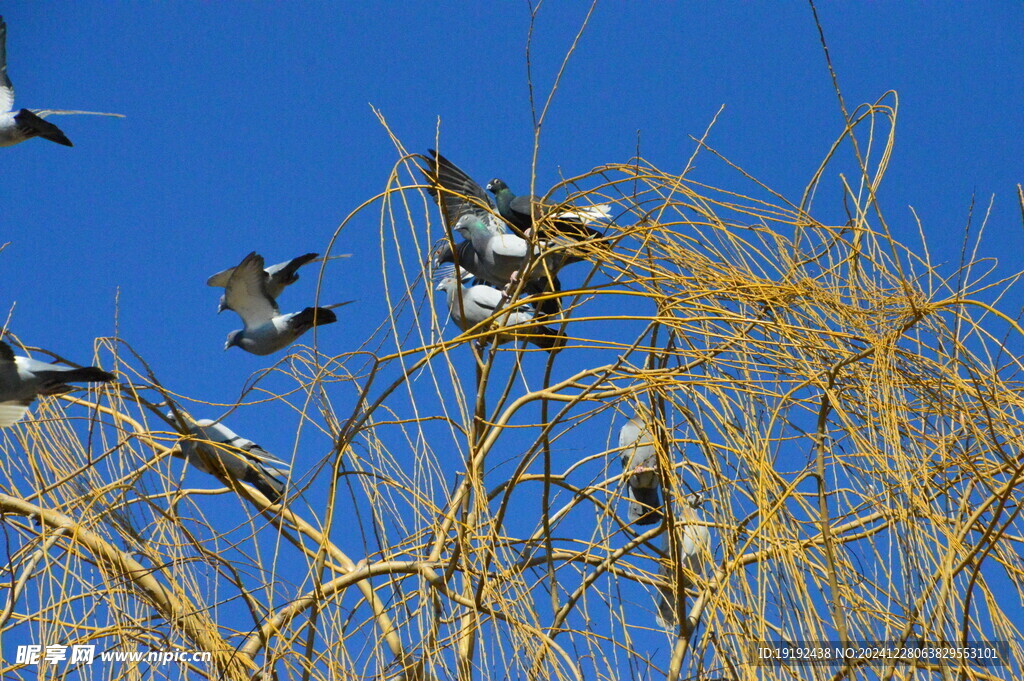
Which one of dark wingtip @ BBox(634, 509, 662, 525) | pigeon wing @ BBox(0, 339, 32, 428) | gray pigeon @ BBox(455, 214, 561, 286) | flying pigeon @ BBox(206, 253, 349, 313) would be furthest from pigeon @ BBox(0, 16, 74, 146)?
dark wingtip @ BBox(634, 509, 662, 525)

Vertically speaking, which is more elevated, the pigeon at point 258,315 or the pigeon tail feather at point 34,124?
the pigeon tail feather at point 34,124

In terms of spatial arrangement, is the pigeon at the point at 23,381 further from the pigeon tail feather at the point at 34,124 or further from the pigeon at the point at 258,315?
the pigeon tail feather at the point at 34,124

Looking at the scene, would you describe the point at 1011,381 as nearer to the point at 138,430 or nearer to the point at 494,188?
the point at 138,430

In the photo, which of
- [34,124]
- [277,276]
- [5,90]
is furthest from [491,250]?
[5,90]

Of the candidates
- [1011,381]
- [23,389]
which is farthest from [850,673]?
[23,389]

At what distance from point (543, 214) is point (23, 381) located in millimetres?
1233

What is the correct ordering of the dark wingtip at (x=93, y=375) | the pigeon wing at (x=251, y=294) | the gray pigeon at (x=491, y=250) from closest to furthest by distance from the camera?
the dark wingtip at (x=93, y=375) < the gray pigeon at (x=491, y=250) < the pigeon wing at (x=251, y=294)

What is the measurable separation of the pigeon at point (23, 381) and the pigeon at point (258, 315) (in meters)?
0.97

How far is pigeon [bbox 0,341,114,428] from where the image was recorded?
2287 millimetres

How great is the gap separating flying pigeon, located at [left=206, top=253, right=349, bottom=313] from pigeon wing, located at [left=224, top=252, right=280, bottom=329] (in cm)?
1

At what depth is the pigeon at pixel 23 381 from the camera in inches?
90.0

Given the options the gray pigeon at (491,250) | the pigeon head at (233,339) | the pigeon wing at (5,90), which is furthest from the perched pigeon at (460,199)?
the pigeon wing at (5,90)

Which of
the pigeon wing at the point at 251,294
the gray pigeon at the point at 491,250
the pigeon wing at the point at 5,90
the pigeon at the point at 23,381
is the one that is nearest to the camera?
the pigeon at the point at 23,381

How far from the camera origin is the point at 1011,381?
159 cm
